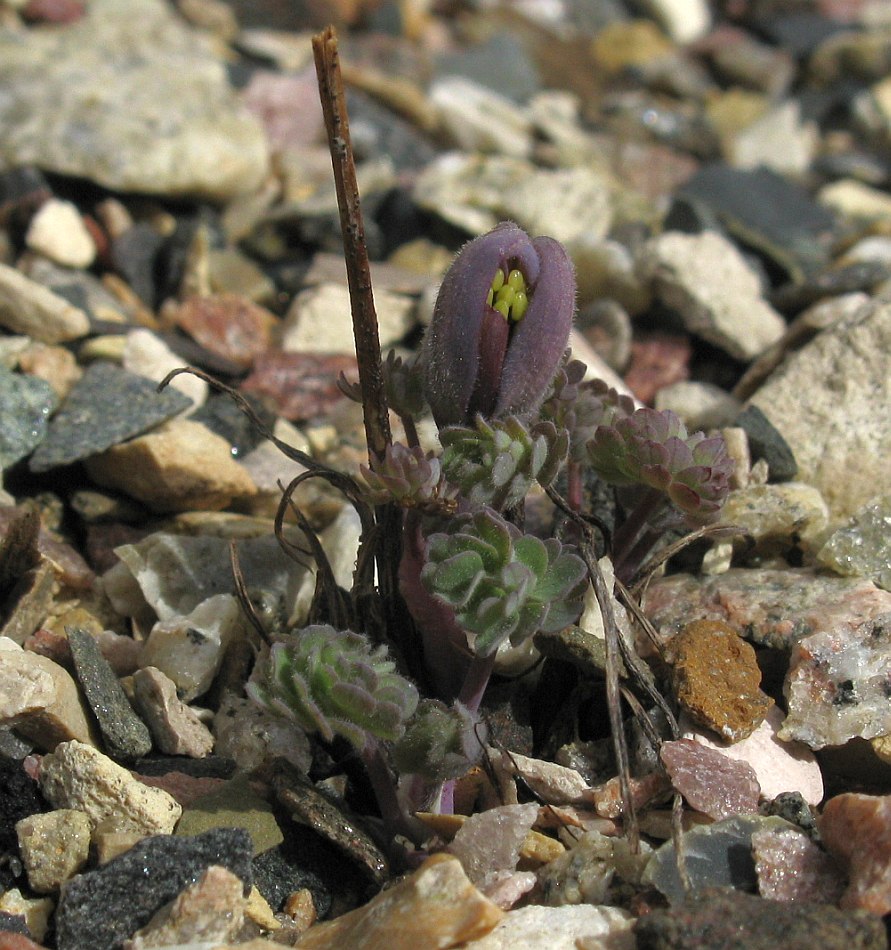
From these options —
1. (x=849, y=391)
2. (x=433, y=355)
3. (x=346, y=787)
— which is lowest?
(x=346, y=787)

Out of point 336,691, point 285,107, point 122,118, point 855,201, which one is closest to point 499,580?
point 336,691

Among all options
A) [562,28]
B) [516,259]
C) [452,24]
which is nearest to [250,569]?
[516,259]

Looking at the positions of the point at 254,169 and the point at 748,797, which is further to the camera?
the point at 254,169

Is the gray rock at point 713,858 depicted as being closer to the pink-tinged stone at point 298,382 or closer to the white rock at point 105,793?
the white rock at point 105,793

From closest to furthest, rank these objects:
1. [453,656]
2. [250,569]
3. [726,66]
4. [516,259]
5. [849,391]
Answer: [516,259]
[453,656]
[250,569]
[849,391]
[726,66]

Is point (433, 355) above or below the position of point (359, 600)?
above

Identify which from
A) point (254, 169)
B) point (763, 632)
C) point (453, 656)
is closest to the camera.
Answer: point (453, 656)

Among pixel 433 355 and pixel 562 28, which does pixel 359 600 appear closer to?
pixel 433 355
